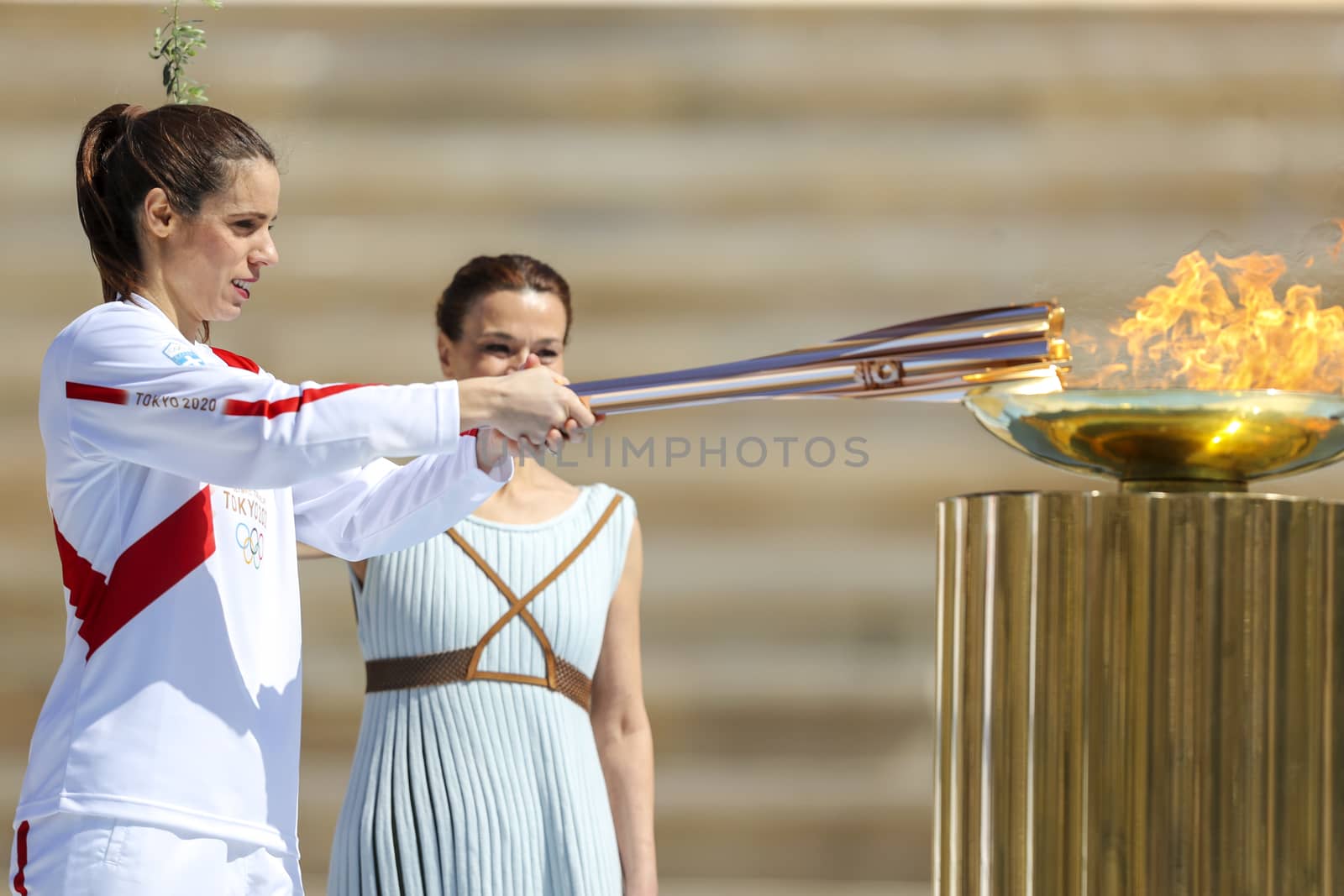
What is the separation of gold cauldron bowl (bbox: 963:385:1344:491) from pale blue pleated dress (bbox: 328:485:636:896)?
911 millimetres

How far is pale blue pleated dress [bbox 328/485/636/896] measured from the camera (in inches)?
79.5

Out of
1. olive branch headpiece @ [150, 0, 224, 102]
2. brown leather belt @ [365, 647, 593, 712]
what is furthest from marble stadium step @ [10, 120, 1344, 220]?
brown leather belt @ [365, 647, 593, 712]

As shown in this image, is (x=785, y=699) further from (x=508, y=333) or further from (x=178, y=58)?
(x=178, y=58)

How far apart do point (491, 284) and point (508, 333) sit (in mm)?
86

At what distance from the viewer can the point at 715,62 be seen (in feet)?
10.6

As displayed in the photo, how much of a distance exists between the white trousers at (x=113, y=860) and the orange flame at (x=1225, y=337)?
96cm

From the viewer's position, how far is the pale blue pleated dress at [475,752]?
2.02 metres

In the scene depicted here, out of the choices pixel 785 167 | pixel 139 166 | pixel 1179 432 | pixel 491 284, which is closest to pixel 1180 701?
pixel 1179 432

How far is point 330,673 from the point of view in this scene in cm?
314

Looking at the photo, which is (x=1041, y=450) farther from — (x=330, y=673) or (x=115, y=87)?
(x=115, y=87)

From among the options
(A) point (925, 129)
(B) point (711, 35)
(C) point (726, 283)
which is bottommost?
(C) point (726, 283)

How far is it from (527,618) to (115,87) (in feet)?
5.89

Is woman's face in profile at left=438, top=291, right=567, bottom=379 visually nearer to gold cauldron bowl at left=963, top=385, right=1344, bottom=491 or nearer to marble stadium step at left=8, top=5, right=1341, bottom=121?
gold cauldron bowl at left=963, top=385, right=1344, bottom=491

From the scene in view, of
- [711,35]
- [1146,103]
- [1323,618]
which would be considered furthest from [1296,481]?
[1323,618]
